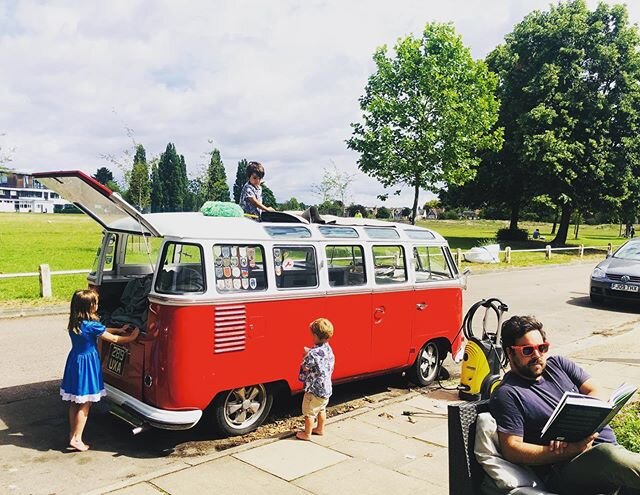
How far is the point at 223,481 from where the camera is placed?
4863mm

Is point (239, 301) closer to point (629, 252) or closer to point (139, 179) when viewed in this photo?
point (629, 252)

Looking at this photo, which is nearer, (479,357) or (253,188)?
(479,357)

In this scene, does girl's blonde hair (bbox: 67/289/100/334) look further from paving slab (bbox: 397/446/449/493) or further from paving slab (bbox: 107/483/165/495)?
paving slab (bbox: 397/446/449/493)

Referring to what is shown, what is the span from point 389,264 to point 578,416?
437 centimetres

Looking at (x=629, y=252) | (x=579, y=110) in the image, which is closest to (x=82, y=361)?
(x=629, y=252)

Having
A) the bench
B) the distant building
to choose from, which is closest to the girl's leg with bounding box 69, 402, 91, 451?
the bench

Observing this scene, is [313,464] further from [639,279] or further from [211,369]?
[639,279]

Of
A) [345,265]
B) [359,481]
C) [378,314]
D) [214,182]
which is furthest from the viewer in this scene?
[214,182]

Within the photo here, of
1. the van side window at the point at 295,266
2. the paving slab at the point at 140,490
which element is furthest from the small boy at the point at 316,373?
the paving slab at the point at 140,490

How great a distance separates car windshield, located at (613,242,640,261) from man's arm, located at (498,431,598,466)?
537 inches

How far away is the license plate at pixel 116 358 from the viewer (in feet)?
19.6

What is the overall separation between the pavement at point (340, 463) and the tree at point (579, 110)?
31.5 m

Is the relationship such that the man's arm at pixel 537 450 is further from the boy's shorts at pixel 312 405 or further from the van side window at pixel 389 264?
the van side window at pixel 389 264

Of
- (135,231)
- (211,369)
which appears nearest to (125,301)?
(135,231)
